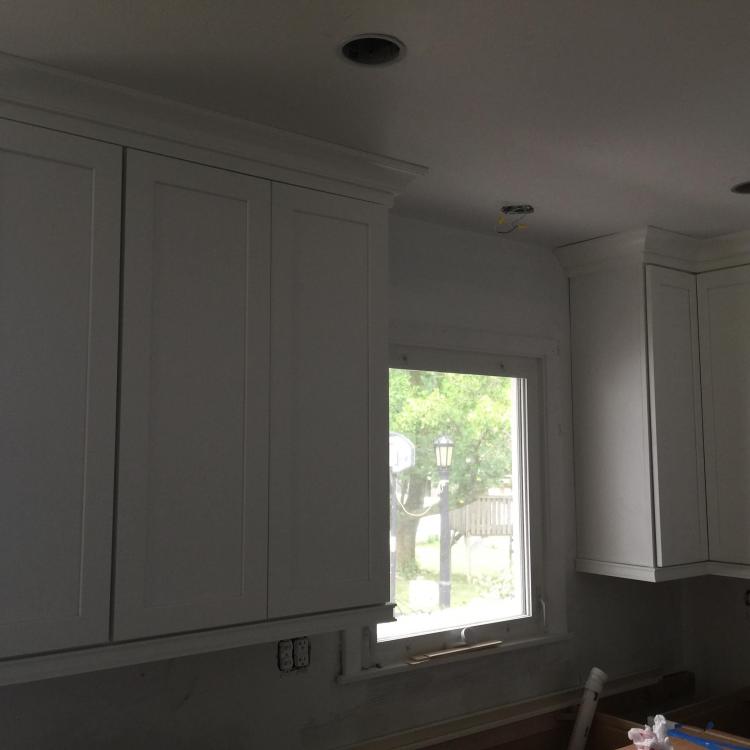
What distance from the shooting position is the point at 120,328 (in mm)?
1636

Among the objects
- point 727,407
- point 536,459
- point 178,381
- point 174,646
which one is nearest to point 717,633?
point 727,407

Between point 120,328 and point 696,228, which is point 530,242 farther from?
point 120,328

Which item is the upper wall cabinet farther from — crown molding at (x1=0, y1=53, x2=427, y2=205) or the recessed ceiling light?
the recessed ceiling light

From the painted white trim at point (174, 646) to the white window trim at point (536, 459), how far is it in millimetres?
676

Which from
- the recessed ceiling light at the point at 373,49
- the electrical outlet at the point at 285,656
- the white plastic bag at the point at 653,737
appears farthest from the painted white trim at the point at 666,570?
the recessed ceiling light at the point at 373,49

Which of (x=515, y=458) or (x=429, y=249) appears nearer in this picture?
(x=429, y=249)

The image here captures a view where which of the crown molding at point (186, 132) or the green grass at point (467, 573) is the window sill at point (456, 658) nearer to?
the green grass at point (467, 573)

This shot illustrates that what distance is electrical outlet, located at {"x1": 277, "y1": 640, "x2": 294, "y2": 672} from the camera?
7.23ft

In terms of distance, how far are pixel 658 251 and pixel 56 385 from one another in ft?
6.60

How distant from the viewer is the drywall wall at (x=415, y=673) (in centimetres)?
193

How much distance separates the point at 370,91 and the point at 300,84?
141 mm

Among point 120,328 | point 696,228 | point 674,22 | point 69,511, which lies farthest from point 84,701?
point 696,228

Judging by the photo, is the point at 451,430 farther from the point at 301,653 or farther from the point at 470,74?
the point at 470,74

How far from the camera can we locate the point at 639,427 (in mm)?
2715
